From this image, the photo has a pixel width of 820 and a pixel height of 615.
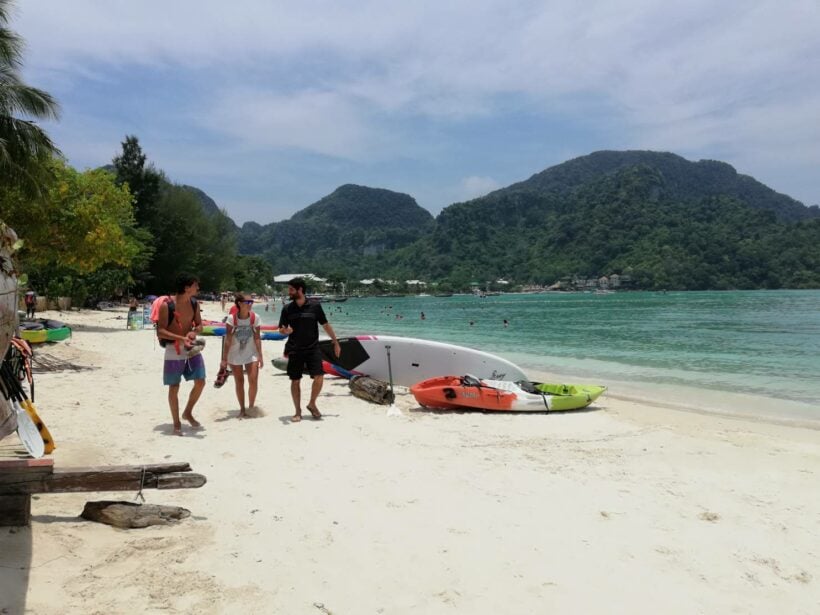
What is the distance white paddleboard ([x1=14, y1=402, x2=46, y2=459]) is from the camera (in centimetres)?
345

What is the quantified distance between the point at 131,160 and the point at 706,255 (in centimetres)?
11740

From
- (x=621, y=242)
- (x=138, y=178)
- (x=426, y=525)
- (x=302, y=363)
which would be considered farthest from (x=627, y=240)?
(x=426, y=525)

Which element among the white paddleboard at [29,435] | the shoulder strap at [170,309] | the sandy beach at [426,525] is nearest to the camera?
the sandy beach at [426,525]

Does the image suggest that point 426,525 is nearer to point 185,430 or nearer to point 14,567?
point 14,567

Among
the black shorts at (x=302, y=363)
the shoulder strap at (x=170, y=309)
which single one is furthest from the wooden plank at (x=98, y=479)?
the black shorts at (x=302, y=363)

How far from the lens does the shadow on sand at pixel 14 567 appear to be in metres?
2.52

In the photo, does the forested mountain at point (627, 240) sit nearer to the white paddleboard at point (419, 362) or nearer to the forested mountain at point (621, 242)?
the forested mountain at point (621, 242)

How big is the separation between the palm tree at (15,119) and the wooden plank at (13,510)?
1390 centimetres

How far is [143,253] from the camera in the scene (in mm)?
38844

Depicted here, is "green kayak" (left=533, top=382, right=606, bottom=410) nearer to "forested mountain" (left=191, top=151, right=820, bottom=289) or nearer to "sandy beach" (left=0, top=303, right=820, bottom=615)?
"sandy beach" (left=0, top=303, right=820, bottom=615)

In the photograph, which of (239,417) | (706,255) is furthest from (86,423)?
(706,255)

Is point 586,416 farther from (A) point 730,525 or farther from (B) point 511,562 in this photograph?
(B) point 511,562

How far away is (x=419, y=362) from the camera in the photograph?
33.1ft

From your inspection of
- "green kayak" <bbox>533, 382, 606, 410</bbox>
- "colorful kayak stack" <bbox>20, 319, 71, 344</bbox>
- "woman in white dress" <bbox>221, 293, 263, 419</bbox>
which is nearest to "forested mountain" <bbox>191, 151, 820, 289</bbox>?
"green kayak" <bbox>533, 382, 606, 410</bbox>
